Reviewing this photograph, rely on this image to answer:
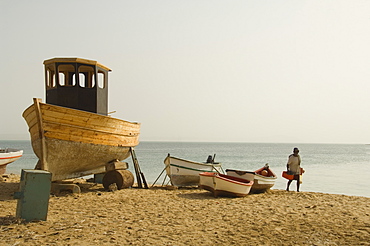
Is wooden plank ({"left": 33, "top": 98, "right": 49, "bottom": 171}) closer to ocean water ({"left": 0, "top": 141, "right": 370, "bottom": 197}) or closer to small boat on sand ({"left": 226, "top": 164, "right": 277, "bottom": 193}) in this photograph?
small boat on sand ({"left": 226, "top": 164, "right": 277, "bottom": 193})

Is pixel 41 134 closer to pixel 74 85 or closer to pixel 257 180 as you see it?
pixel 74 85

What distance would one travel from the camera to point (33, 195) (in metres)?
6.80

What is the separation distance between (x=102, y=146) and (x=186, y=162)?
410 centimetres

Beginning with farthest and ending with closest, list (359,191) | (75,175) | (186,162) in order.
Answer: (359,191)
(186,162)
(75,175)

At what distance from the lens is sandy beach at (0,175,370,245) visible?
6.05 m

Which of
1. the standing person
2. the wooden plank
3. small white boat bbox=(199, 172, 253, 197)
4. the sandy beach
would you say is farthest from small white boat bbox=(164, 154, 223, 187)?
the wooden plank

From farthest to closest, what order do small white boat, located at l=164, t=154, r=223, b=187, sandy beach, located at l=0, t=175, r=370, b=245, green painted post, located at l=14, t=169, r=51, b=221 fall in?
small white boat, located at l=164, t=154, r=223, b=187 → green painted post, located at l=14, t=169, r=51, b=221 → sandy beach, located at l=0, t=175, r=370, b=245

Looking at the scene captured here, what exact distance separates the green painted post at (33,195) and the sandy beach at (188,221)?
0.19 m

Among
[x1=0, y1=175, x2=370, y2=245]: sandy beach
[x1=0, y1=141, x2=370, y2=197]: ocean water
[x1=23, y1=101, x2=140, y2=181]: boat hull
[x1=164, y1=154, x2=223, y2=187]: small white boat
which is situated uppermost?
[x1=23, y1=101, x2=140, y2=181]: boat hull

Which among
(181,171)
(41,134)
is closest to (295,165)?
(181,171)

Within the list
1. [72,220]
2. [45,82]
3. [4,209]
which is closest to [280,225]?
[72,220]

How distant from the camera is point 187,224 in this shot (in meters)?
7.29

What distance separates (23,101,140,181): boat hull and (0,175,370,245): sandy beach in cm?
102

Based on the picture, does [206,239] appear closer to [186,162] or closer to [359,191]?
[186,162]
